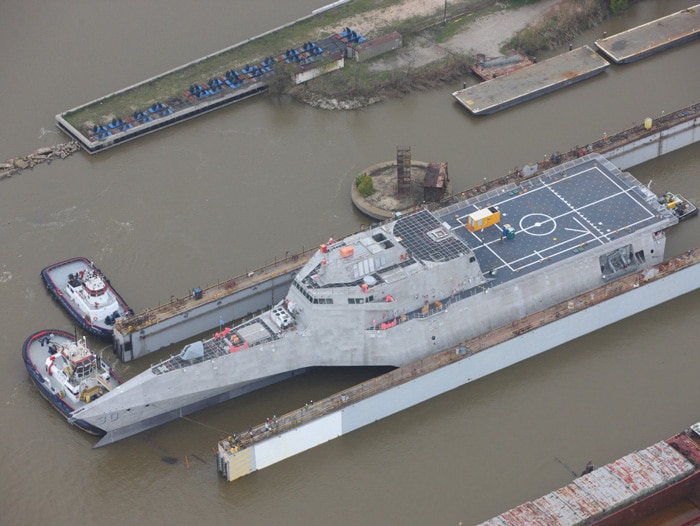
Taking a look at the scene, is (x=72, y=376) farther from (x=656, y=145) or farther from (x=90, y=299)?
(x=656, y=145)

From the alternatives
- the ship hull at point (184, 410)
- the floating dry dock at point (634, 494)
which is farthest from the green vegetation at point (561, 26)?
the floating dry dock at point (634, 494)

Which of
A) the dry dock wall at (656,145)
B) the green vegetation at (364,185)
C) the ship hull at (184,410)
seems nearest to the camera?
the ship hull at (184,410)

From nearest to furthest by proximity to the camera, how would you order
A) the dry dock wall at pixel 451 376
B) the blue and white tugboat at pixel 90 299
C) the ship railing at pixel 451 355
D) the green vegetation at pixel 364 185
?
the dry dock wall at pixel 451 376, the ship railing at pixel 451 355, the blue and white tugboat at pixel 90 299, the green vegetation at pixel 364 185

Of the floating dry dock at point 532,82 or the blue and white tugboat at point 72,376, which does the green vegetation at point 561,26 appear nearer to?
the floating dry dock at point 532,82

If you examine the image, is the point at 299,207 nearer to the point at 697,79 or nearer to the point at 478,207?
the point at 478,207

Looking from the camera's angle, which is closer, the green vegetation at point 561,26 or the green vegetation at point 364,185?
the green vegetation at point 364,185

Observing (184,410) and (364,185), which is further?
(364,185)

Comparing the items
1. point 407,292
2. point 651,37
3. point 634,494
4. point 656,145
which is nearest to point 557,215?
point 407,292
